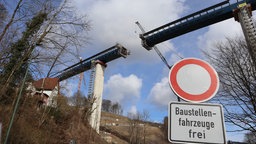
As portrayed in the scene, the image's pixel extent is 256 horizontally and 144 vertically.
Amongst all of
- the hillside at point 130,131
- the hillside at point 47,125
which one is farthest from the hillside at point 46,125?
the hillside at point 130,131

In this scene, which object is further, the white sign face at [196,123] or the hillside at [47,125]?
the hillside at [47,125]

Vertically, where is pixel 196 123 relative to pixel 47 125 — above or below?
below

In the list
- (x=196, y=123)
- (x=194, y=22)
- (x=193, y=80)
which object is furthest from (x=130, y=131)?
(x=196, y=123)

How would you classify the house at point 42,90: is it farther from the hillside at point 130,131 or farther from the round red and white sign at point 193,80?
the hillside at point 130,131

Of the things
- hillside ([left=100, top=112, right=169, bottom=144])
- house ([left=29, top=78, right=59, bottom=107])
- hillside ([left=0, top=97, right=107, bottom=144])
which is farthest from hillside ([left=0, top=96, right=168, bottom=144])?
hillside ([left=100, top=112, right=169, bottom=144])

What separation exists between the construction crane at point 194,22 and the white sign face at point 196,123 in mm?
33204

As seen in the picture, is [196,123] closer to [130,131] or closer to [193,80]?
[193,80]

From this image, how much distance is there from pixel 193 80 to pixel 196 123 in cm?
64

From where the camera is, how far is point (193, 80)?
3.12 m

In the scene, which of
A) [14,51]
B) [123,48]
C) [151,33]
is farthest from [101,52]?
[14,51]

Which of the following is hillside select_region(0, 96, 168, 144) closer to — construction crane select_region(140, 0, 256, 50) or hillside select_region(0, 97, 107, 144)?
hillside select_region(0, 97, 107, 144)

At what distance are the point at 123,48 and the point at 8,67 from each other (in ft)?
128

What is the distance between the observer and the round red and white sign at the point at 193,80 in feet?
9.91

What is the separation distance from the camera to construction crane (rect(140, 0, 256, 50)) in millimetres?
32547
